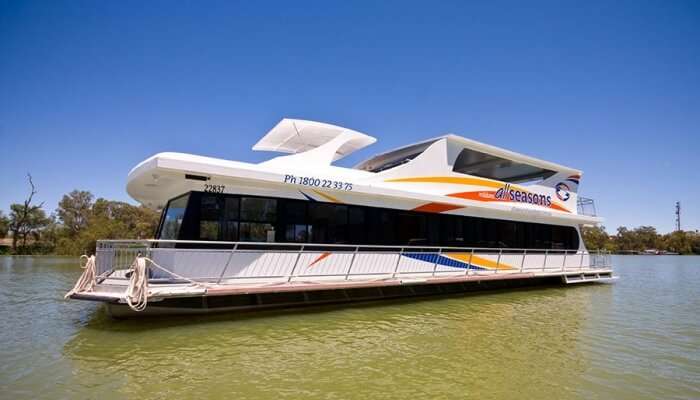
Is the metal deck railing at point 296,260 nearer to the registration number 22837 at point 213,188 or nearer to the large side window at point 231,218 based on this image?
the large side window at point 231,218

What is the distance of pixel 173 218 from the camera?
921cm

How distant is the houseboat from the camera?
24.0ft

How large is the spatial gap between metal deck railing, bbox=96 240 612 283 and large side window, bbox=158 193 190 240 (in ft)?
0.83

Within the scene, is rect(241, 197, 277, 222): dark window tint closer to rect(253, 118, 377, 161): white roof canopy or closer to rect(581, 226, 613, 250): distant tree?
rect(253, 118, 377, 161): white roof canopy

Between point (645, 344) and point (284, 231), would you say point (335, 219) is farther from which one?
point (645, 344)

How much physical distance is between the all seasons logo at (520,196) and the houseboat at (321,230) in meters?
0.06

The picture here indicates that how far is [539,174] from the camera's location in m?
15.6

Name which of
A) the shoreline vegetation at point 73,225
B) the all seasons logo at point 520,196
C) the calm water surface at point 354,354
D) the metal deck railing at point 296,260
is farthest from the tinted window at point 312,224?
the shoreline vegetation at point 73,225

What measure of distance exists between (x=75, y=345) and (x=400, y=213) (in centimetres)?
729

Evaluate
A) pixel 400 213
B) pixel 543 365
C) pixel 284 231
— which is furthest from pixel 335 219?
pixel 543 365

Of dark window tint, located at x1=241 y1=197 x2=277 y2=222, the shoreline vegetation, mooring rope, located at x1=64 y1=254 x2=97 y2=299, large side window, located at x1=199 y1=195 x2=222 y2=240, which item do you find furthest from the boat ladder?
the shoreline vegetation

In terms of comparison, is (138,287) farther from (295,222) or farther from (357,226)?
(357,226)

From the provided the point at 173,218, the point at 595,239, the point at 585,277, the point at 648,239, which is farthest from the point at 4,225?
the point at 648,239

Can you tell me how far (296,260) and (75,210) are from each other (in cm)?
4540
